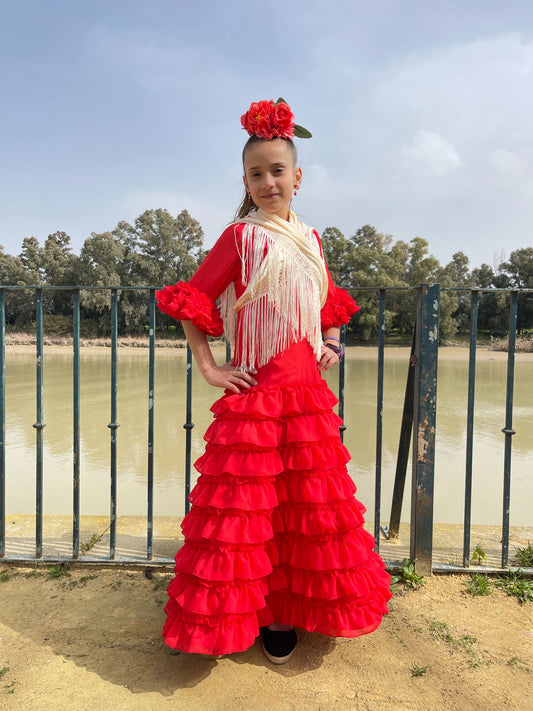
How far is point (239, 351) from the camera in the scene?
1.68 m

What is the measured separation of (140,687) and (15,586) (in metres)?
0.99

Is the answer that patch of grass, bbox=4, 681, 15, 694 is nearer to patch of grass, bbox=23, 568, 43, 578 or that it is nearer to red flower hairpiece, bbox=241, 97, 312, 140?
patch of grass, bbox=23, 568, 43, 578

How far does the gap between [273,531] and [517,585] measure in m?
1.33

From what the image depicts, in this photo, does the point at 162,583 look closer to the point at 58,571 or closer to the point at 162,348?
the point at 58,571

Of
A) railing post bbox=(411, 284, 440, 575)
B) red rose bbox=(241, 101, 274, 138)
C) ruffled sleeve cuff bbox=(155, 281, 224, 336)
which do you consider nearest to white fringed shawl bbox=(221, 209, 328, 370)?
ruffled sleeve cuff bbox=(155, 281, 224, 336)

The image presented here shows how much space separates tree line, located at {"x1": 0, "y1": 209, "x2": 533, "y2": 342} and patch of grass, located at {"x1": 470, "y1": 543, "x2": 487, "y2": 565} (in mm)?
23683

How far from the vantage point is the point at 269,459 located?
5.13 feet

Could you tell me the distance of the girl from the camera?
4.96ft

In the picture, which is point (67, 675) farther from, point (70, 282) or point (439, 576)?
point (70, 282)

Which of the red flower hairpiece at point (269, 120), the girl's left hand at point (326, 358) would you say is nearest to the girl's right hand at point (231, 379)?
the girl's left hand at point (326, 358)

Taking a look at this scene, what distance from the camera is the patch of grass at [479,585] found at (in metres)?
2.09

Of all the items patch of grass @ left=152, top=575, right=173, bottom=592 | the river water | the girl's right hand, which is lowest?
the river water

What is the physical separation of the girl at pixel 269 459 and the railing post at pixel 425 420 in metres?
0.56

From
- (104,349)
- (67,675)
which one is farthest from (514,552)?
(104,349)
